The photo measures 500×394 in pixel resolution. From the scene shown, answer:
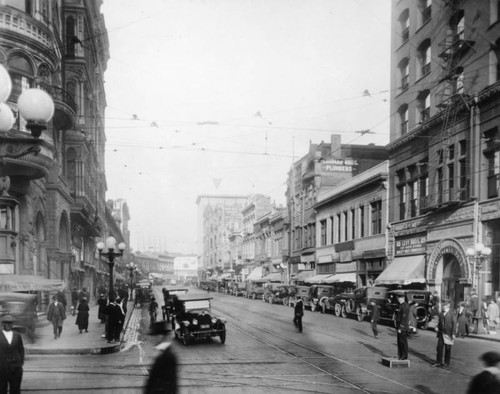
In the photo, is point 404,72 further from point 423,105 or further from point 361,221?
point 361,221

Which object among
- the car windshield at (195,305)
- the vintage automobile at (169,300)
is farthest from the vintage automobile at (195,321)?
the vintage automobile at (169,300)

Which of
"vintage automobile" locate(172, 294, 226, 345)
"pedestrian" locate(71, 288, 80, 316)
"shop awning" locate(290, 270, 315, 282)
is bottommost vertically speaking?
"shop awning" locate(290, 270, 315, 282)

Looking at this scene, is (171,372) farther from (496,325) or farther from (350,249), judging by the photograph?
(350,249)

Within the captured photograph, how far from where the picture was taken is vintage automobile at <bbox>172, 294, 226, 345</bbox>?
19375 mm

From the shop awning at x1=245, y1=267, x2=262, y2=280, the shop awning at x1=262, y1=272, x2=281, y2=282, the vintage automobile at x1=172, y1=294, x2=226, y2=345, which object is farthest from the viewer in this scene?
the shop awning at x1=245, y1=267, x2=262, y2=280

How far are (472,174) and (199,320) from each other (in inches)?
652

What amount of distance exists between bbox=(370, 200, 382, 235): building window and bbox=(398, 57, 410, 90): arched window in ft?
29.2

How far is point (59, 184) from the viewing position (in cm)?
3191

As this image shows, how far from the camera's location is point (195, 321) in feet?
64.0

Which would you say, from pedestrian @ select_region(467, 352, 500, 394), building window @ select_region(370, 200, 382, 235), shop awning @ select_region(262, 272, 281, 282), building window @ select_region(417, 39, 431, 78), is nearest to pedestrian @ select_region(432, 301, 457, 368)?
pedestrian @ select_region(467, 352, 500, 394)

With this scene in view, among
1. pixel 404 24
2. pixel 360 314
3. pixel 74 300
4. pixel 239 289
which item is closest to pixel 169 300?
pixel 360 314

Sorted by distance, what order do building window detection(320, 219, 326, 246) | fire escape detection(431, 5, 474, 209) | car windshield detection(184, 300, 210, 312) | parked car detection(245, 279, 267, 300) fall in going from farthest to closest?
1. parked car detection(245, 279, 267, 300)
2. building window detection(320, 219, 326, 246)
3. fire escape detection(431, 5, 474, 209)
4. car windshield detection(184, 300, 210, 312)

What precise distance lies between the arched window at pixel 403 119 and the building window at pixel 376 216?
20.6 feet

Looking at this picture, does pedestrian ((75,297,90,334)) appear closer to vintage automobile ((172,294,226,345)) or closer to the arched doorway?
vintage automobile ((172,294,226,345))
